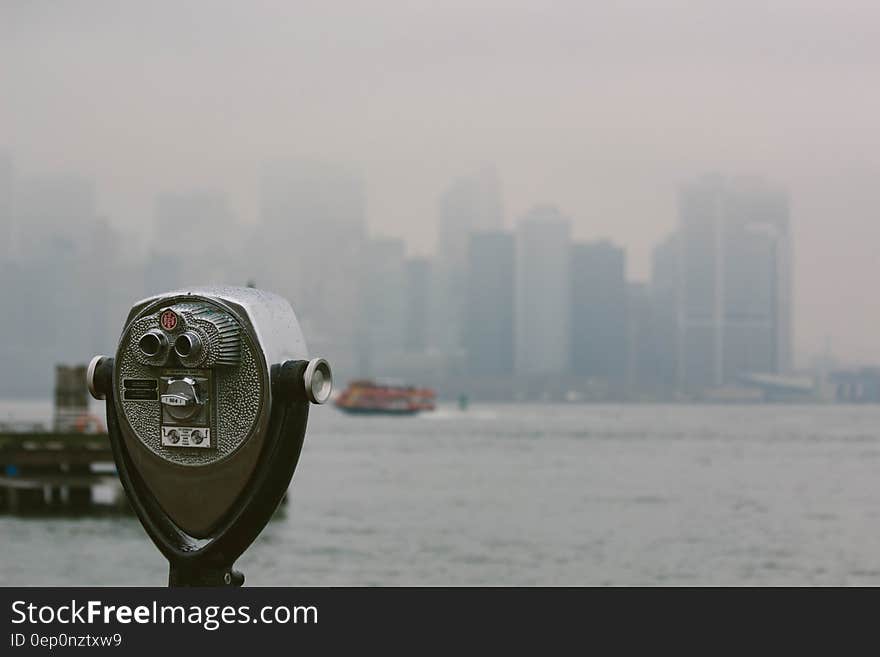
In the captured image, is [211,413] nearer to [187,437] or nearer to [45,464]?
[187,437]

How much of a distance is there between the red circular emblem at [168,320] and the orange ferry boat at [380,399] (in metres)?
95.4

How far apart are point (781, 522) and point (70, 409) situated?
19690 mm

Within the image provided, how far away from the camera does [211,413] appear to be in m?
3.70

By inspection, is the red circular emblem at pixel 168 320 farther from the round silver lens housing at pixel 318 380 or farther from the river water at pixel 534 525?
the river water at pixel 534 525

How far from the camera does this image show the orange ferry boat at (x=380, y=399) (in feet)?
327

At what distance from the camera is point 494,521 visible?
35.0 meters

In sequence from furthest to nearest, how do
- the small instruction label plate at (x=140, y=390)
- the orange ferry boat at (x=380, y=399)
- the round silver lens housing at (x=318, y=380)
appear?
the orange ferry boat at (x=380, y=399), the small instruction label plate at (x=140, y=390), the round silver lens housing at (x=318, y=380)

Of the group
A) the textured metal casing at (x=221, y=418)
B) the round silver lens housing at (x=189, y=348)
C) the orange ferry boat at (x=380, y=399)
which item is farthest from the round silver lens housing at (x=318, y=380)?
the orange ferry boat at (x=380, y=399)

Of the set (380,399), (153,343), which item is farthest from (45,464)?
(380,399)

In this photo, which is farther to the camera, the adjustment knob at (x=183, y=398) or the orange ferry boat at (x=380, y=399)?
the orange ferry boat at (x=380, y=399)

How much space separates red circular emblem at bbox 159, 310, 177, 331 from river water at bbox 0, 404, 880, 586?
760 inches

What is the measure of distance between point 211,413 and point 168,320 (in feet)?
0.93
